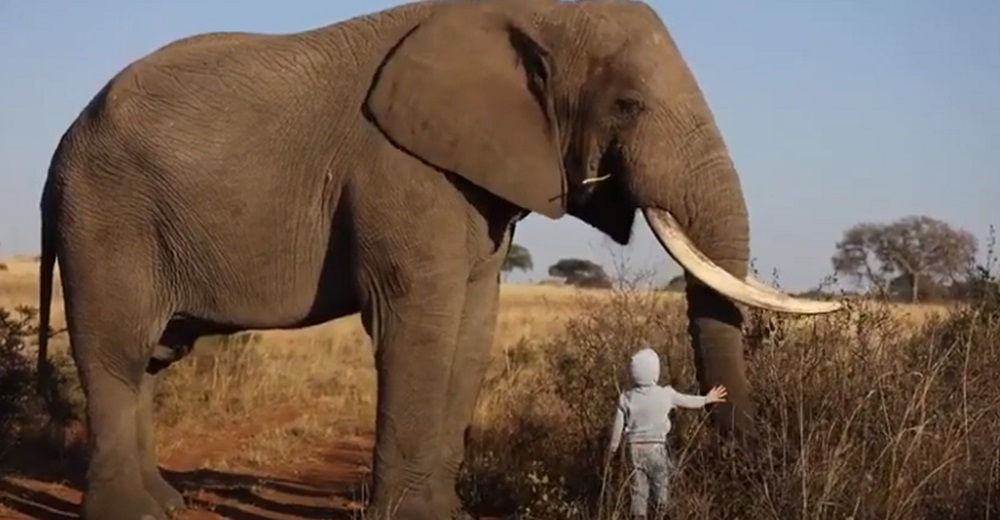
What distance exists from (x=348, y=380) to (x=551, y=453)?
31.0 ft

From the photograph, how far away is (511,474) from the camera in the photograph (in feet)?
34.6

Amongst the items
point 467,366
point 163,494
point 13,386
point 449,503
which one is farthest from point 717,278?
point 13,386

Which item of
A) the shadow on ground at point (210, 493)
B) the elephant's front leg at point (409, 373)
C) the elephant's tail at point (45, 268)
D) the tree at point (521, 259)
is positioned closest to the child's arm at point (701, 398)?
the elephant's front leg at point (409, 373)

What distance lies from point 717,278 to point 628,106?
1080 millimetres

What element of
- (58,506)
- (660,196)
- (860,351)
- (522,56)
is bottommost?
(58,506)

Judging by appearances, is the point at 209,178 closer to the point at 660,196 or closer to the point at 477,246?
the point at 477,246

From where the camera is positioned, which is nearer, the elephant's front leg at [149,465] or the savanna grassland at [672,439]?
the savanna grassland at [672,439]

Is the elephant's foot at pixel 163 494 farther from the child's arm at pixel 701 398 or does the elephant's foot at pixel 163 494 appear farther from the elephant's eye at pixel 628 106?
the elephant's eye at pixel 628 106

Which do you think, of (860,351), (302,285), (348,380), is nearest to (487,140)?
(302,285)

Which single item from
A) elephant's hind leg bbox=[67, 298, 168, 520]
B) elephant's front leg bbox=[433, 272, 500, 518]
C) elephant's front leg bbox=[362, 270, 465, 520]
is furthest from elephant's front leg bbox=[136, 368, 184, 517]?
elephant's front leg bbox=[362, 270, 465, 520]

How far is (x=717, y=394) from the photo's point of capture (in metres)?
8.06

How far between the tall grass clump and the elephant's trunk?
290mm

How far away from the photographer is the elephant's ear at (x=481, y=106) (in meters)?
8.67

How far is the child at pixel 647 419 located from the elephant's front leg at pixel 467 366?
4.69ft
